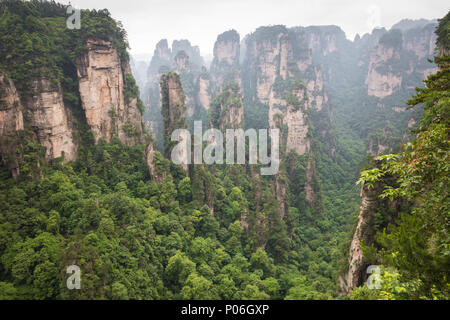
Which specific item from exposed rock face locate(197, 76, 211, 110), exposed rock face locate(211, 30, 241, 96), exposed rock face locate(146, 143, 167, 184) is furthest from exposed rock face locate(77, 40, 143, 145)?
exposed rock face locate(211, 30, 241, 96)

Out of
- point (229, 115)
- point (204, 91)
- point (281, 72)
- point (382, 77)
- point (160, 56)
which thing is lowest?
point (229, 115)

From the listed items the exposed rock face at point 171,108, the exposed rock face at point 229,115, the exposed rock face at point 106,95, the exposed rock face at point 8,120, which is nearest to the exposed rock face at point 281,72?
the exposed rock face at point 229,115

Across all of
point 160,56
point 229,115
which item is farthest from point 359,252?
point 160,56

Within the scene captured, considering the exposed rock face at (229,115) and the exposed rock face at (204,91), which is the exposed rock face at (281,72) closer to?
the exposed rock face at (229,115)

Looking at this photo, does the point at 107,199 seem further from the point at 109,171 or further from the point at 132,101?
the point at 132,101

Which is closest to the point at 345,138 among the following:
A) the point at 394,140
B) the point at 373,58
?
the point at 394,140

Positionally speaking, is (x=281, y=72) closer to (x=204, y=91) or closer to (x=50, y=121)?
(x=204, y=91)
